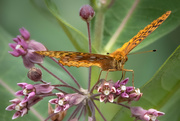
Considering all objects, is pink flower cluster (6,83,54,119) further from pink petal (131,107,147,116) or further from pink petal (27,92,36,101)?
pink petal (131,107,147,116)

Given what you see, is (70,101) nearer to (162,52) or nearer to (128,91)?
(128,91)

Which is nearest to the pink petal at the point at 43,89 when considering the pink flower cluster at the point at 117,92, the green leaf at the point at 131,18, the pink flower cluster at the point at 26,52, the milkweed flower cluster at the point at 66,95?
the milkweed flower cluster at the point at 66,95

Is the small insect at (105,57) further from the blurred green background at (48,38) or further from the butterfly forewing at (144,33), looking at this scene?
the blurred green background at (48,38)

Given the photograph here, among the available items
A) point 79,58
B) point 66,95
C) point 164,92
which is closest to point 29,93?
point 66,95

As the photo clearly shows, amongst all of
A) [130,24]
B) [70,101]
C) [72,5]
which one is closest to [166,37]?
[130,24]

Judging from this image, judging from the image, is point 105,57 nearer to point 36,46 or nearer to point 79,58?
point 79,58
